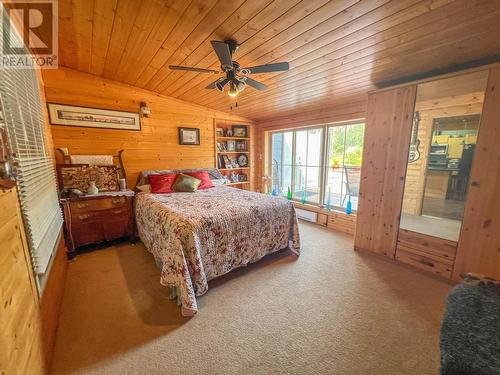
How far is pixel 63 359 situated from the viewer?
4.44 ft

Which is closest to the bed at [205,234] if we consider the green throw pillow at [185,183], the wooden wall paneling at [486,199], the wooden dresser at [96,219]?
the wooden dresser at [96,219]

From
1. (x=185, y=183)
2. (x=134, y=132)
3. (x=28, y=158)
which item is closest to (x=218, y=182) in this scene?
(x=185, y=183)

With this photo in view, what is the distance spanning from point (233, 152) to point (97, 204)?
282 centimetres

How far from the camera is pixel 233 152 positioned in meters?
4.82

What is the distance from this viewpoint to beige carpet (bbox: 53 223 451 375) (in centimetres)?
133

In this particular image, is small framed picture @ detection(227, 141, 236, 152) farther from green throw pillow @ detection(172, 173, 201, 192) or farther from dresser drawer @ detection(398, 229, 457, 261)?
dresser drawer @ detection(398, 229, 457, 261)

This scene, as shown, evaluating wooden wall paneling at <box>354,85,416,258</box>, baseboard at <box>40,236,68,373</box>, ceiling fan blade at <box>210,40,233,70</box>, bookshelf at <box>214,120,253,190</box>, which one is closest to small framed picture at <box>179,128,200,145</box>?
bookshelf at <box>214,120,253,190</box>

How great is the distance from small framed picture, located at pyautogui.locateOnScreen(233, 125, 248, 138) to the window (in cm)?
67

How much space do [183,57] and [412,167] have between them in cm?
276

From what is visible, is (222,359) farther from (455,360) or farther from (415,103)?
(415,103)

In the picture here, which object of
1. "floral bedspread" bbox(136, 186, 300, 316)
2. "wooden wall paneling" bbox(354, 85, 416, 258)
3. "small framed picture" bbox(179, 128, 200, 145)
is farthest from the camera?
"small framed picture" bbox(179, 128, 200, 145)

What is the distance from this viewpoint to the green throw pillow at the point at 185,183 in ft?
10.9

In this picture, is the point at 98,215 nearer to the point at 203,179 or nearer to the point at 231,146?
the point at 203,179

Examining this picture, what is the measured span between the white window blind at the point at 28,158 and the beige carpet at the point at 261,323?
638mm
